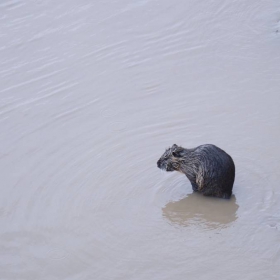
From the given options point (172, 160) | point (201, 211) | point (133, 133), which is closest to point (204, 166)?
point (172, 160)

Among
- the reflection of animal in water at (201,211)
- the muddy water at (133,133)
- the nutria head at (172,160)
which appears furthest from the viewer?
the nutria head at (172,160)

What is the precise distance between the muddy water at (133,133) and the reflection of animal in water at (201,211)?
0.02m

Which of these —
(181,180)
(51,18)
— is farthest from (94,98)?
(51,18)

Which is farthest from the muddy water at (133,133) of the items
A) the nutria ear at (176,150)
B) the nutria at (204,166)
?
the nutria ear at (176,150)

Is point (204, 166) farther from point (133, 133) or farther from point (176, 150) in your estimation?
point (133, 133)

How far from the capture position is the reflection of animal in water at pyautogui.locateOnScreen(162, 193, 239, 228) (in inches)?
267

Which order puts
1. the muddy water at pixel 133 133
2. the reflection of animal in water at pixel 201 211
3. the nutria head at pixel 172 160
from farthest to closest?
the nutria head at pixel 172 160 → the reflection of animal in water at pixel 201 211 → the muddy water at pixel 133 133

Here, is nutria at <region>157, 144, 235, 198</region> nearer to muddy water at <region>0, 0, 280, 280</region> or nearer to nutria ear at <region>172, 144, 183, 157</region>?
nutria ear at <region>172, 144, 183, 157</region>

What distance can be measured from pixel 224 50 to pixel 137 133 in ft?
8.04

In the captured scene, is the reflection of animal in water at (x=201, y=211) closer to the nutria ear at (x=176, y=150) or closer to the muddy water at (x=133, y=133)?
the muddy water at (x=133, y=133)

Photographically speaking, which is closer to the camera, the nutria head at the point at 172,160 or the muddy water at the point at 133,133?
the muddy water at the point at 133,133

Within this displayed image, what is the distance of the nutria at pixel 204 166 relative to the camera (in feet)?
22.5

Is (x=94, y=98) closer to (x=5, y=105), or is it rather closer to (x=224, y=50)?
(x=5, y=105)

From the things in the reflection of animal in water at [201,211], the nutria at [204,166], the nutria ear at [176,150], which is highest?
the nutria ear at [176,150]
